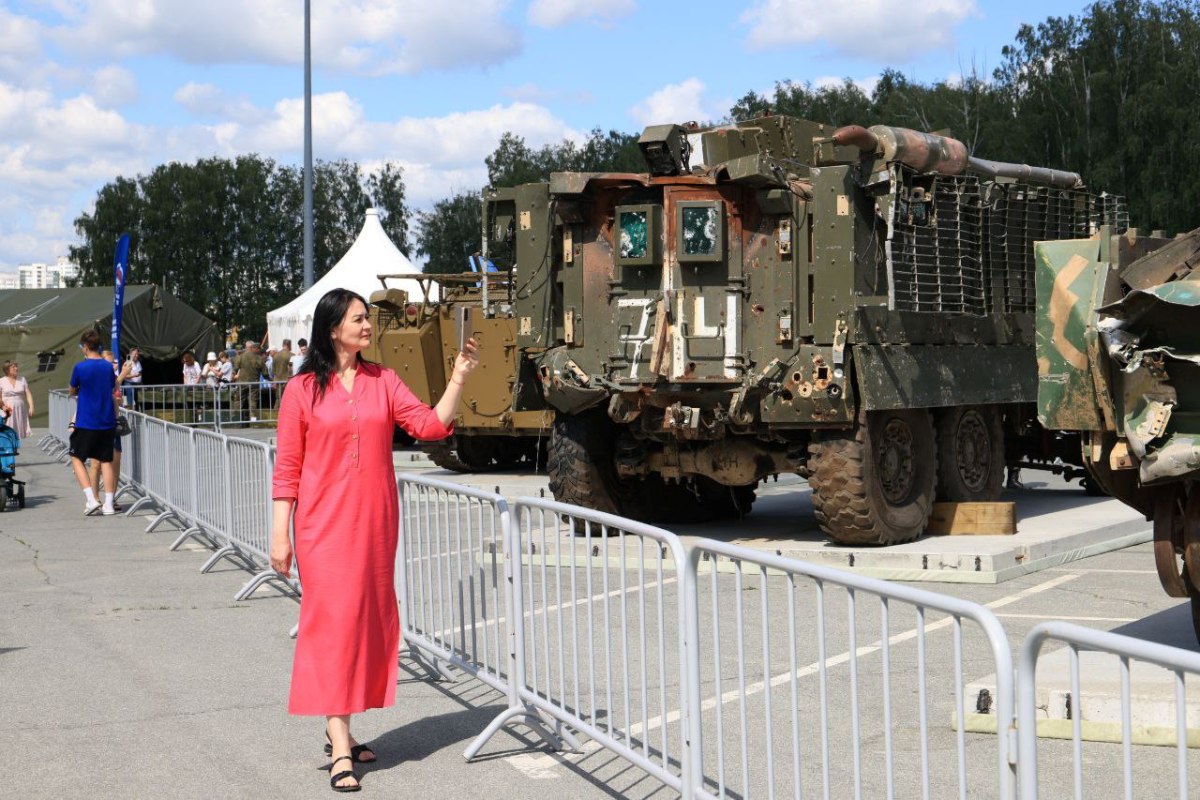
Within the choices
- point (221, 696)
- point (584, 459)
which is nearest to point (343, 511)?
point (221, 696)

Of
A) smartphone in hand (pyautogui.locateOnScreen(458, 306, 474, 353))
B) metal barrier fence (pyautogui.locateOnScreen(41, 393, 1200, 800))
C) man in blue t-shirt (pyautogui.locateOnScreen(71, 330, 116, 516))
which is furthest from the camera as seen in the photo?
man in blue t-shirt (pyautogui.locateOnScreen(71, 330, 116, 516))

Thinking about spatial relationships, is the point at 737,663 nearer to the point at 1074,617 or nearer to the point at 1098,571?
the point at 1074,617

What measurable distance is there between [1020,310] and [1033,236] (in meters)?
0.71

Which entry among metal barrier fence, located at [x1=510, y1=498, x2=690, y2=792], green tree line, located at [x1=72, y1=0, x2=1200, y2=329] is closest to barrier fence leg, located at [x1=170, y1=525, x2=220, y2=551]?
metal barrier fence, located at [x1=510, y1=498, x2=690, y2=792]

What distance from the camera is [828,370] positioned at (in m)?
10.8

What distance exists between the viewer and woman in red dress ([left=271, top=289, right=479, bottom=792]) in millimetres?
5949

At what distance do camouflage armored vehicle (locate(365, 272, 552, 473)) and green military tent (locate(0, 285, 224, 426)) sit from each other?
14710 mm

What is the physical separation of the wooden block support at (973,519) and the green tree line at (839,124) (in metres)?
40.1

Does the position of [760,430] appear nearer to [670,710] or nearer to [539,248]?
[539,248]

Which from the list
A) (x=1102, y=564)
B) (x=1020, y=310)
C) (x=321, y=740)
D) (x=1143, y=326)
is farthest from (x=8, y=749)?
(x=1020, y=310)

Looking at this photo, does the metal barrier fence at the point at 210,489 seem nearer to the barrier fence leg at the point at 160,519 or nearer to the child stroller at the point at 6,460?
the barrier fence leg at the point at 160,519

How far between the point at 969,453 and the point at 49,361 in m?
26.0

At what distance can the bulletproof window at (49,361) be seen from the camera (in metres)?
33.9

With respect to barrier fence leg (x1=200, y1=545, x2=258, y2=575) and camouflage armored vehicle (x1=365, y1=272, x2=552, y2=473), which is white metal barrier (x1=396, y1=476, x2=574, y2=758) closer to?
barrier fence leg (x1=200, y1=545, x2=258, y2=575)
